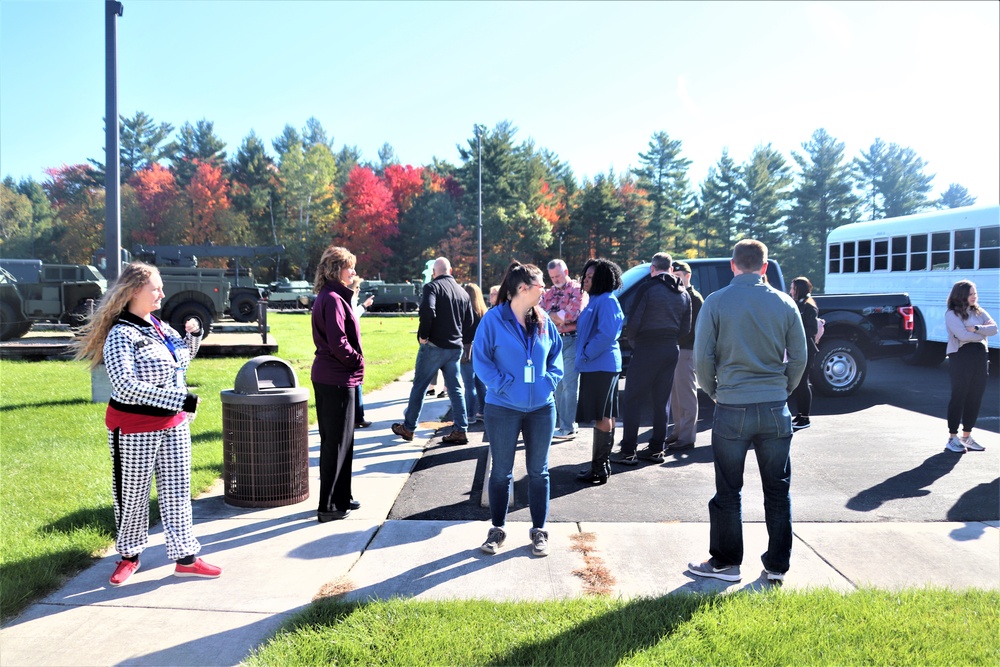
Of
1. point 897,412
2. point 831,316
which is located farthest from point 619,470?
point 831,316

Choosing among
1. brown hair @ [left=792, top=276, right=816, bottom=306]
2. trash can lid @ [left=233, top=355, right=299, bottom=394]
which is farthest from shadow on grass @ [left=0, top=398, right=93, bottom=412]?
brown hair @ [left=792, top=276, right=816, bottom=306]

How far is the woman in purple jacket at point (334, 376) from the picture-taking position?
491 cm

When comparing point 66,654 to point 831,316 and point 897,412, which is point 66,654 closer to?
point 897,412

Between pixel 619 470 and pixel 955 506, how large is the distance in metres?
2.59

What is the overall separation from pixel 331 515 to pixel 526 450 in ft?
5.30

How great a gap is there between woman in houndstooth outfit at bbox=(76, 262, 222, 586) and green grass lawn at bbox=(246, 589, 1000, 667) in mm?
1115

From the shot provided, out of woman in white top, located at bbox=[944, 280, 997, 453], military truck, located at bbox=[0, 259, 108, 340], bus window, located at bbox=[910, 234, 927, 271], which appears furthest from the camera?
military truck, located at bbox=[0, 259, 108, 340]

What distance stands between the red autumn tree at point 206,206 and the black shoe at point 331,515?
60.5m

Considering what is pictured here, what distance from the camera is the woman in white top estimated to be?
694cm

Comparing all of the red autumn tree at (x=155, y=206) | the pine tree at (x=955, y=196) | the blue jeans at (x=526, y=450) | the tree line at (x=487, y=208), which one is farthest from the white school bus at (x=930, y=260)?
the pine tree at (x=955, y=196)

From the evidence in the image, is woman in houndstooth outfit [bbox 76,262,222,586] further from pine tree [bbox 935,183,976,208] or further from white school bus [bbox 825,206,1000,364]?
pine tree [bbox 935,183,976,208]

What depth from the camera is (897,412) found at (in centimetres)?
930

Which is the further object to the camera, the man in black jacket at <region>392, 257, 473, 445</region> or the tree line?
the tree line

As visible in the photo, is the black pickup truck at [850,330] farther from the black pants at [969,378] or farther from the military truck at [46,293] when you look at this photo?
the military truck at [46,293]
